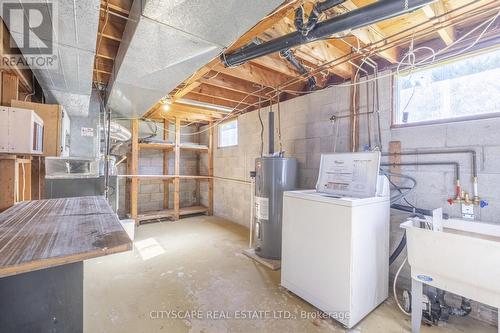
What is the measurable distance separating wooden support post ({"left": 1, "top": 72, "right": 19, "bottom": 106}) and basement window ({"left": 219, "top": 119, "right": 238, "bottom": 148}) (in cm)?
302

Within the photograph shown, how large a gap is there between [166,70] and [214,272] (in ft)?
6.49

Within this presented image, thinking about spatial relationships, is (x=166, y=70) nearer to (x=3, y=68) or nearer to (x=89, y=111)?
(x=3, y=68)

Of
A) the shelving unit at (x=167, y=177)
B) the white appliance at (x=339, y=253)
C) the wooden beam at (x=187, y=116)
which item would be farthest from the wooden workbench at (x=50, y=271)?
the wooden beam at (x=187, y=116)

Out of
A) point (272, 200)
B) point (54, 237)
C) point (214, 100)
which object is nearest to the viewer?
point (54, 237)

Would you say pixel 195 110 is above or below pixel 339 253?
above

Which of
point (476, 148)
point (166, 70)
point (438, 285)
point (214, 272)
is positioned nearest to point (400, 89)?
point (476, 148)

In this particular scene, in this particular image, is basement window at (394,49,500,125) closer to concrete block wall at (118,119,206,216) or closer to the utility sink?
the utility sink

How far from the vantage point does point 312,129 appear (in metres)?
2.88

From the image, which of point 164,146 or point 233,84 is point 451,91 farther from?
point 164,146

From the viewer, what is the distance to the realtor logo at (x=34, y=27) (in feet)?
3.80

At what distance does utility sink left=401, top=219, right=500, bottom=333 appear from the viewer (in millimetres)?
1265

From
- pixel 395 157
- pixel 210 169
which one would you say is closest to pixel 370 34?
pixel 395 157

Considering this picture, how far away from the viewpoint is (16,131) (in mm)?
1728

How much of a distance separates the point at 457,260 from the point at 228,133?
4.02 meters
